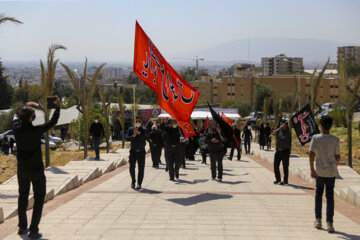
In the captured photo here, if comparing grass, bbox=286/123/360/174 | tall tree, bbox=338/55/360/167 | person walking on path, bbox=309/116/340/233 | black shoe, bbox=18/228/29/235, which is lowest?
grass, bbox=286/123/360/174

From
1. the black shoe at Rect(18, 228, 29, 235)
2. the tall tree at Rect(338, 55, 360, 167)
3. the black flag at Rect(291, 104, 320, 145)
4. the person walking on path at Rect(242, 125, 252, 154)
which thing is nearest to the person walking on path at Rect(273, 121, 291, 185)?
the black flag at Rect(291, 104, 320, 145)

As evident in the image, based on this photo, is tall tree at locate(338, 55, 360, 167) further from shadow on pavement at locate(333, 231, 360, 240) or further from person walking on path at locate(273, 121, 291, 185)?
shadow on pavement at locate(333, 231, 360, 240)

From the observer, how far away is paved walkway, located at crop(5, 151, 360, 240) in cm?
673

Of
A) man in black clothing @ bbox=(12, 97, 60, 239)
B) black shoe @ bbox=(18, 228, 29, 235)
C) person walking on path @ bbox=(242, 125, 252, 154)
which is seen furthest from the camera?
person walking on path @ bbox=(242, 125, 252, 154)

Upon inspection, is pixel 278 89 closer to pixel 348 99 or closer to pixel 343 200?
pixel 348 99

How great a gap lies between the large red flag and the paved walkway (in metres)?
1.79

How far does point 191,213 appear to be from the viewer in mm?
8148

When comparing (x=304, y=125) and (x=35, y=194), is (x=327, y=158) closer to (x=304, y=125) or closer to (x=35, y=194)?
(x=35, y=194)

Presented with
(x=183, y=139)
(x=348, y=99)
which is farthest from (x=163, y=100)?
(x=348, y=99)

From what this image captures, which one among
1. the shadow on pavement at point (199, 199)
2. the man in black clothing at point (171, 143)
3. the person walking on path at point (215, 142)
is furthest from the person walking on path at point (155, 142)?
the shadow on pavement at point (199, 199)

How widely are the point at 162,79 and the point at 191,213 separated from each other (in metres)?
3.71

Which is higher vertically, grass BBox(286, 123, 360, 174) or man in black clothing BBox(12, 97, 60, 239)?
man in black clothing BBox(12, 97, 60, 239)

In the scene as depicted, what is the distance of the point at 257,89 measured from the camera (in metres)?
101

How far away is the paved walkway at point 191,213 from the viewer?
6.73 m
